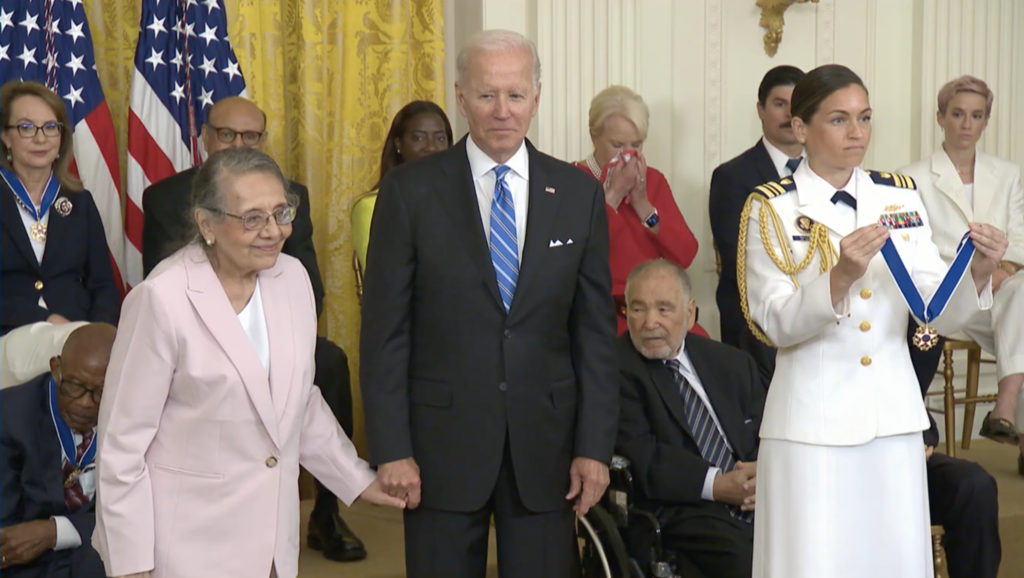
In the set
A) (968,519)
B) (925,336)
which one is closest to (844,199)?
(925,336)

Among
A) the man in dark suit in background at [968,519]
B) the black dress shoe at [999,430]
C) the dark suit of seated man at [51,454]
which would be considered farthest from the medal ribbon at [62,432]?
the black dress shoe at [999,430]

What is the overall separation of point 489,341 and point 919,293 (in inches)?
40.2

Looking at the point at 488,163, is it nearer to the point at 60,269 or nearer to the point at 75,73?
the point at 60,269

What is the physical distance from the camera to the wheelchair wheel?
387 centimetres

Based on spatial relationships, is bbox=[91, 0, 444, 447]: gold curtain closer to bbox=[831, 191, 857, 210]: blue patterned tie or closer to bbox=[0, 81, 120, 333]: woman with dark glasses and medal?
bbox=[0, 81, 120, 333]: woman with dark glasses and medal

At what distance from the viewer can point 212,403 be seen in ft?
9.55

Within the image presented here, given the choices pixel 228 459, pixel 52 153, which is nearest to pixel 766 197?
pixel 228 459

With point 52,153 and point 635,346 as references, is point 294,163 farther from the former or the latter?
point 635,346

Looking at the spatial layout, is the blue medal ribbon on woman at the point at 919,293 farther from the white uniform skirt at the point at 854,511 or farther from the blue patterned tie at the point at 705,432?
the blue patterned tie at the point at 705,432

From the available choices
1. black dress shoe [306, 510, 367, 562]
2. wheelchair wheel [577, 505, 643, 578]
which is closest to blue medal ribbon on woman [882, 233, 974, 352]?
wheelchair wheel [577, 505, 643, 578]

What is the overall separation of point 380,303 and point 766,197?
0.98m

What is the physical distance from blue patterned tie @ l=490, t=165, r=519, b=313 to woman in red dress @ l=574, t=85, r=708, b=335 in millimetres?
2040

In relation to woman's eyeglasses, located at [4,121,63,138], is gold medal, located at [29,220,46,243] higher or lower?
lower

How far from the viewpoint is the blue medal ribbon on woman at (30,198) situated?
4.89m
